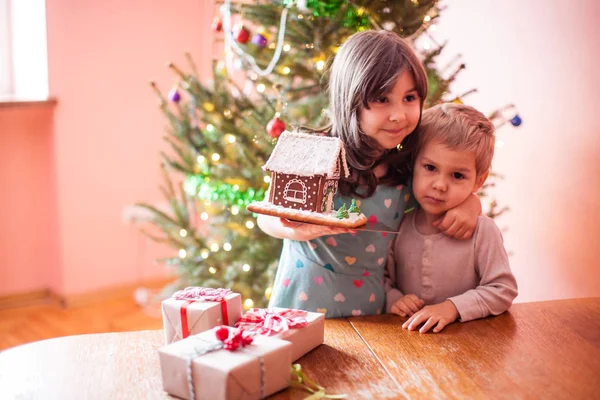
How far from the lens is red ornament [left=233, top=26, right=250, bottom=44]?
2238 mm

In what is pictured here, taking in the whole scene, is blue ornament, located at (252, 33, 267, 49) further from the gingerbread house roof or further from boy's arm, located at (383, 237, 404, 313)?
boy's arm, located at (383, 237, 404, 313)

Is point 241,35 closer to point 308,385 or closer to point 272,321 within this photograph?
point 272,321

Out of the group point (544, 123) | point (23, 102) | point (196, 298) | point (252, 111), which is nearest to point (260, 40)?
point (252, 111)

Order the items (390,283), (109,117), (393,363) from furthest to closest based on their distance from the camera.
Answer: (109,117)
(390,283)
(393,363)

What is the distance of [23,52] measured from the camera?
Answer: 11.2ft

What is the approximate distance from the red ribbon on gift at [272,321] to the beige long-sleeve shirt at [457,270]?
0.41 meters

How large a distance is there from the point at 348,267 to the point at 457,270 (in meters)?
0.27

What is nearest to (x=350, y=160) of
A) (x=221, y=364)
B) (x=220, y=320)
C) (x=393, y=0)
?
(x=220, y=320)

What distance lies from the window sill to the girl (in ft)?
6.86

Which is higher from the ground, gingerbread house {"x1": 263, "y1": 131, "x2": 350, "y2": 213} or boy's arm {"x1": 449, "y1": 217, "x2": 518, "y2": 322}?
gingerbread house {"x1": 263, "y1": 131, "x2": 350, "y2": 213}

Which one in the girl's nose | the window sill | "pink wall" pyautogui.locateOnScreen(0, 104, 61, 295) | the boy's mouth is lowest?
"pink wall" pyautogui.locateOnScreen(0, 104, 61, 295)

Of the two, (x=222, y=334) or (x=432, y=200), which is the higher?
(x=432, y=200)

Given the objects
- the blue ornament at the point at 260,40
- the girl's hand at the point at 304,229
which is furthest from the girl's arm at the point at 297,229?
the blue ornament at the point at 260,40

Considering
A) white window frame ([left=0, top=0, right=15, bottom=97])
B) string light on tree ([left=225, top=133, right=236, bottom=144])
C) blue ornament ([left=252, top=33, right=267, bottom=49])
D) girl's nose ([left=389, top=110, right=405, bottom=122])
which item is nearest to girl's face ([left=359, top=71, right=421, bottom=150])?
girl's nose ([left=389, top=110, right=405, bottom=122])
